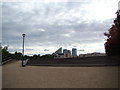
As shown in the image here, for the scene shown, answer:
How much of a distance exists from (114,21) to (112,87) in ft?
22.5

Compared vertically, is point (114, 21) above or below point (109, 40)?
above

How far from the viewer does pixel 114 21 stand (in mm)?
11773

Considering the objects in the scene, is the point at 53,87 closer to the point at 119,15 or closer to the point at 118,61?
the point at 118,61

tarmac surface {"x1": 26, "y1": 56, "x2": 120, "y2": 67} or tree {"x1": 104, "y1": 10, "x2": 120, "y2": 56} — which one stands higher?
tree {"x1": 104, "y1": 10, "x2": 120, "y2": 56}

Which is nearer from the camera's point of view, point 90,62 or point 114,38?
point 114,38

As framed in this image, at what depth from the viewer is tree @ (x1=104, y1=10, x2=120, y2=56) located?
1107 cm

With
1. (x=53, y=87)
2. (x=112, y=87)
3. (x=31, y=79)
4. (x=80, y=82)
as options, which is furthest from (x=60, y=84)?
(x=112, y=87)

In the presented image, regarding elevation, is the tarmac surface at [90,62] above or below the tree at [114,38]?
below

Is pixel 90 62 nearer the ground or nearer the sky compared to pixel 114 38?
nearer the ground

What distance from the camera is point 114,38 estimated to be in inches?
451

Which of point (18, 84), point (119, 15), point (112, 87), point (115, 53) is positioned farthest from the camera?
point (115, 53)

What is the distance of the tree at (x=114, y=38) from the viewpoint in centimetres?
1107

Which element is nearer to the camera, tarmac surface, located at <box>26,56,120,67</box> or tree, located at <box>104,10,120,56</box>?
tree, located at <box>104,10,120,56</box>

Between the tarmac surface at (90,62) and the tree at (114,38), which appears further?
the tarmac surface at (90,62)
